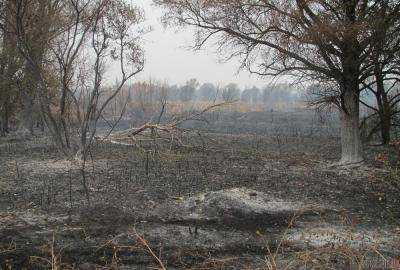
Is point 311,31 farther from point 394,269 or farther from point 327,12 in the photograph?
point 394,269

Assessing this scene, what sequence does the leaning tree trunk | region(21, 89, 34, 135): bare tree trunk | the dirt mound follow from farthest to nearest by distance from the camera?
region(21, 89, 34, 135): bare tree trunk < the leaning tree trunk < the dirt mound

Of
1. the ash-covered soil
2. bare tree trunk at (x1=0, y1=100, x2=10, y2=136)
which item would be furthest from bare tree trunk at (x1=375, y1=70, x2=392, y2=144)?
bare tree trunk at (x1=0, y1=100, x2=10, y2=136)

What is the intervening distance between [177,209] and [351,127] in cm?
641

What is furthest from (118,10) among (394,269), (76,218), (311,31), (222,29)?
(394,269)

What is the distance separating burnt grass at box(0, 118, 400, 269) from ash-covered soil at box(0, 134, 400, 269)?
0.08 feet

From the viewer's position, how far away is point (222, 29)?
13.8 m

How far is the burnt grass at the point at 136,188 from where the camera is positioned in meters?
7.50

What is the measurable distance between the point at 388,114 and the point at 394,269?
42.6 feet

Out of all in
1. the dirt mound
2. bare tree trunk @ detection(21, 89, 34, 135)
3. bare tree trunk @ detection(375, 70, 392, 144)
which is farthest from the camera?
bare tree trunk @ detection(21, 89, 34, 135)

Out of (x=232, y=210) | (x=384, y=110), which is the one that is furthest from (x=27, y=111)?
(x=232, y=210)

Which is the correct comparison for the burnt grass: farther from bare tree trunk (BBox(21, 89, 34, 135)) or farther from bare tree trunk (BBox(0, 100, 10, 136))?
bare tree trunk (BBox(0, 100, 10, 136))


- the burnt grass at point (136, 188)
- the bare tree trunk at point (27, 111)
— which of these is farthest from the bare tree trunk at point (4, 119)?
the burnt grass at point (136, 188)

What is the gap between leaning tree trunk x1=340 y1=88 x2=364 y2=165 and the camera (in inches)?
529

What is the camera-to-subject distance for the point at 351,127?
44.5ft
